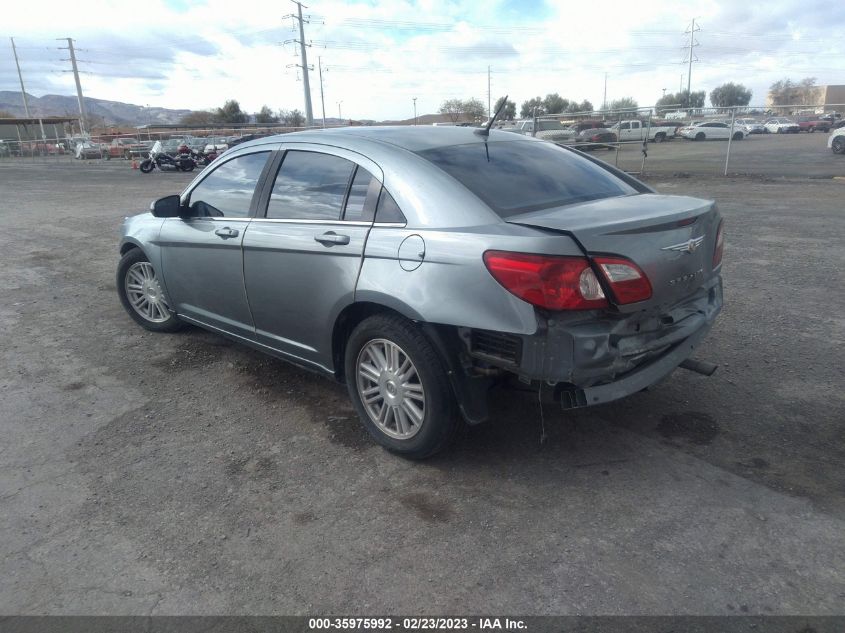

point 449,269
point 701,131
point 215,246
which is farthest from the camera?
point 701,131

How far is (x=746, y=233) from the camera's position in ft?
29.2

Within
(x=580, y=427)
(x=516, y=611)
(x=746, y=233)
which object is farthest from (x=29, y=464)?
(x=746, y=233)

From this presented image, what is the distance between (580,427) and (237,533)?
6.40ft

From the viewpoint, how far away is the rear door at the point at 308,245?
3441mm

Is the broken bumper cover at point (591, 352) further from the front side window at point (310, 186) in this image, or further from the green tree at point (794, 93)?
the green tree at point (794, 93)

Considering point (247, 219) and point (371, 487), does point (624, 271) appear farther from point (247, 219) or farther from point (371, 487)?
point (247, 219)

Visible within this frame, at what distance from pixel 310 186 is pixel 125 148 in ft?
143

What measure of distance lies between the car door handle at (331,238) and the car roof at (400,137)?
534 millimetres

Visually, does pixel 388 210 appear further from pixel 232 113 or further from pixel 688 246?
pixel 232 113

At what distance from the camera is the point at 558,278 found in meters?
2.74

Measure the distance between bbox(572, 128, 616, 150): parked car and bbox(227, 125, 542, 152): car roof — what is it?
20.1m

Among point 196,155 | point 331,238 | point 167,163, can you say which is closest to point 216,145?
point 196,155

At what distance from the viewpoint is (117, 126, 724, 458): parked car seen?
282 cm

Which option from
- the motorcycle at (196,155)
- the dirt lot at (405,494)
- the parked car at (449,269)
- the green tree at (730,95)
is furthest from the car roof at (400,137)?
the green tree at (730,95)
